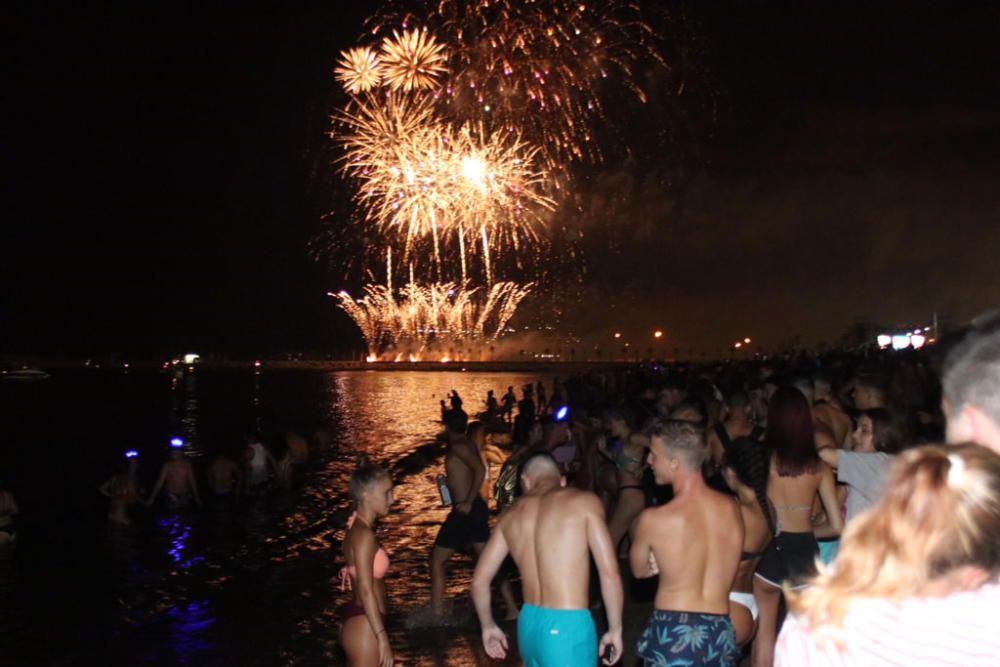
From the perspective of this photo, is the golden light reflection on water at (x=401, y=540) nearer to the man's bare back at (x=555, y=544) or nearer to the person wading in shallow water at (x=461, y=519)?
the person wading in shallow water at (x=461, y=519)

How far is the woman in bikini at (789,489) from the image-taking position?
5.95m

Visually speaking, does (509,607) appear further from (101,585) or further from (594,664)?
(101,585)

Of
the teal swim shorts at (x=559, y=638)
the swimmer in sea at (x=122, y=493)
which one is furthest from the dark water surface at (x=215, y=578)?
the teal swim shorts at (x=559, y=638)

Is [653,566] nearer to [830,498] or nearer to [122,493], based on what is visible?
[830,498]

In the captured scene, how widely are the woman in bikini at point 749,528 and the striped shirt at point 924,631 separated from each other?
11.0ft

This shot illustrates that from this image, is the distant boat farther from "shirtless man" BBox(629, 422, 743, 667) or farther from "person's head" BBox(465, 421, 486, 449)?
"shirtless man" BBox(629, 422, 743, 667)

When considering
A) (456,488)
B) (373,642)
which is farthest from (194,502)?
(373,642)

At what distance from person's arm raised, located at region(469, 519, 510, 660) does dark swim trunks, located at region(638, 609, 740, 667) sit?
2.45ft

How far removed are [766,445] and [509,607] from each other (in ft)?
11.5

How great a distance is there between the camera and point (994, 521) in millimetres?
2104

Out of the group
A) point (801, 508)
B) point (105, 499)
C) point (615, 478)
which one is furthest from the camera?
point (105, 499)

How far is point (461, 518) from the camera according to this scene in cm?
908

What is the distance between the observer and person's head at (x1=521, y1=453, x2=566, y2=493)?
545 cm

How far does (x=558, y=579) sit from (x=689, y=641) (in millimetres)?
740
